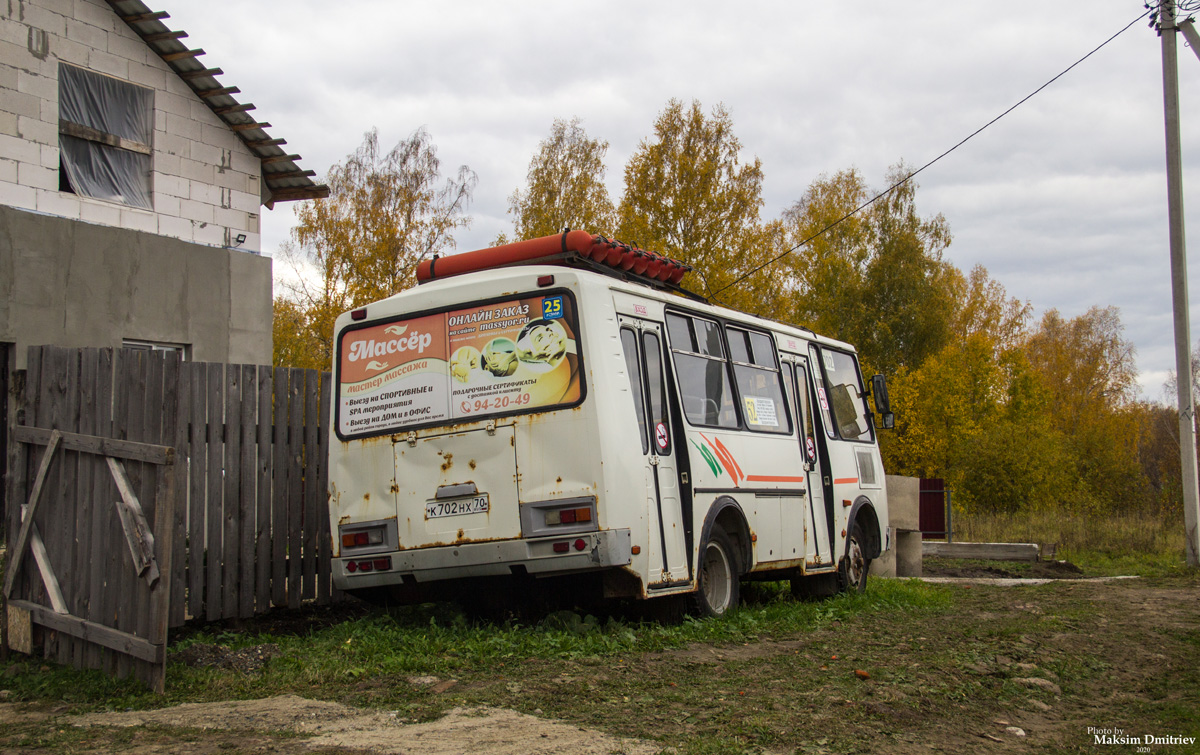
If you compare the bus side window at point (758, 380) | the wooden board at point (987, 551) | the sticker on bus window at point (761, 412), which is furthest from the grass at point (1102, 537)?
the sticker on bus window at point (761, 412)

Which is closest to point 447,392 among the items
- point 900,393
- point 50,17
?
point 50,17

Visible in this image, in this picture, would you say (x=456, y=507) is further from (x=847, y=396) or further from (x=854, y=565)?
(x=847, y=396)

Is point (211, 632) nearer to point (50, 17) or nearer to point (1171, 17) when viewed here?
point (50, 17)

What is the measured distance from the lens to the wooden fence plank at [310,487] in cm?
852

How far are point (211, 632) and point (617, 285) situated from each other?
13.3 ft

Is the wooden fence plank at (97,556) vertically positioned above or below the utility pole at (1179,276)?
below

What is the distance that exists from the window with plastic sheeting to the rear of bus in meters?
5.88

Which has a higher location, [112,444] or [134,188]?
[134,188]

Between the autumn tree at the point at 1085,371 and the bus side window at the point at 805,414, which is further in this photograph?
the autumn tree at the point at 1085,371

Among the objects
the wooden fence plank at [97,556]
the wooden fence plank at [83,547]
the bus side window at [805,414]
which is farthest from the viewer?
the bus side window at [805,414]

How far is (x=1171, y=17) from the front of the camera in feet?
53.6

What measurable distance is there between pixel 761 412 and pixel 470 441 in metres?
3.53

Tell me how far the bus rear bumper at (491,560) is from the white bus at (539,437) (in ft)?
0.04

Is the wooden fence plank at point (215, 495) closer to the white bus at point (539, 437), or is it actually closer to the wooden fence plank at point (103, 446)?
the white bus at point (539, 437)
